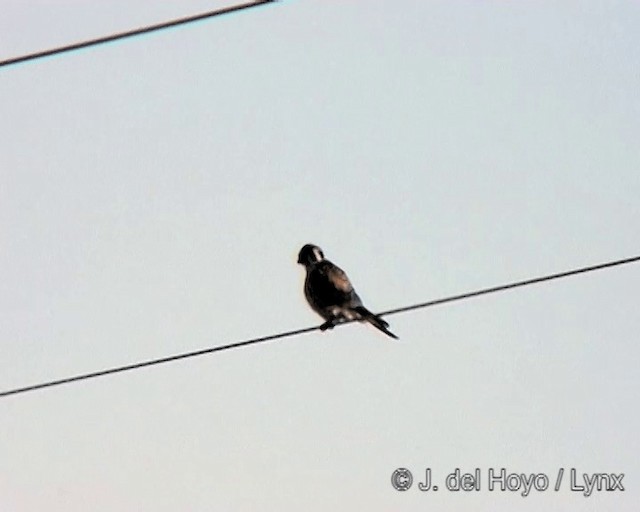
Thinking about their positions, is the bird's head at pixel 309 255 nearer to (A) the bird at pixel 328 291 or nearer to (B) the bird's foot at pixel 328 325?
(A) the bird at pixel 328 291

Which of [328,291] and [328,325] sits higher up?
[328,291]

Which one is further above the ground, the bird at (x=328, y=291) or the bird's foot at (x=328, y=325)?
the bird at (x=328, y=291)

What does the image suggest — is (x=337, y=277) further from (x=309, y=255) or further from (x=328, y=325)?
(x=328, y=325)

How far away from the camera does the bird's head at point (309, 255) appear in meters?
3.05

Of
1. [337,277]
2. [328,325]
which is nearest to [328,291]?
[337,277]

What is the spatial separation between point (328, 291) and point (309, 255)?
90 mm

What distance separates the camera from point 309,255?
10.1 ft

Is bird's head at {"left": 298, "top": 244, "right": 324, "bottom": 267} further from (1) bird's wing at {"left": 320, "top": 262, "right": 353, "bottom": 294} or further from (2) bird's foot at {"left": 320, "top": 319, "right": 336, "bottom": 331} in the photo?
(2) bird's foot at {"left": 320, "top": 319, "right": 336, "bottom": 331}

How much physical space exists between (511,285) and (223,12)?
0.77m

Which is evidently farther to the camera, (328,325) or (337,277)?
(337,277)

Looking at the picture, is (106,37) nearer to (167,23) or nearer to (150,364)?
(167,23)

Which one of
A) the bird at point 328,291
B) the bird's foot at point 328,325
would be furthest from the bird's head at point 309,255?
the bird's foot at point 328,325

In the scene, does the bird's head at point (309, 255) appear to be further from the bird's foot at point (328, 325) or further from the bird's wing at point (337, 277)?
the bird's foot at point (328, 325)

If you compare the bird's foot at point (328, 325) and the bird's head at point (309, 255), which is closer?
the bird's foot at point (328, 325)
